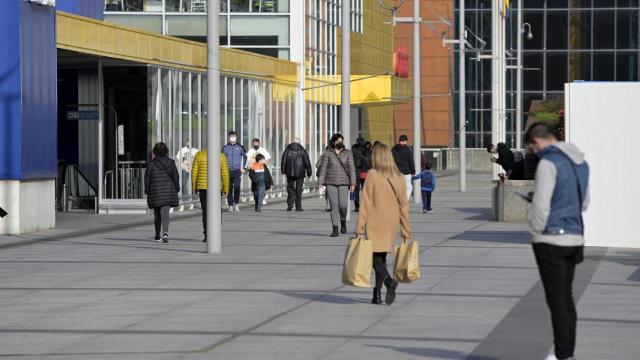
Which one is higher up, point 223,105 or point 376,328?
point 223,105

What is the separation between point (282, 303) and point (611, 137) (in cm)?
844

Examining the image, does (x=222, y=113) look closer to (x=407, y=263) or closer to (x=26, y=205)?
(x=26, y=205)

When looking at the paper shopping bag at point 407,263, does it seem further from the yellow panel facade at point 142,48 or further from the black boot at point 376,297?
the yellow panel facade at point 142,48

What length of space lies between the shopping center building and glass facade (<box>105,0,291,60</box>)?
675mm

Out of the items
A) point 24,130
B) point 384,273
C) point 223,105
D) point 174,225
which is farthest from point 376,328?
point 223,105

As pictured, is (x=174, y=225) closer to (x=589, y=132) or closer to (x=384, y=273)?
(x=589, y=132)

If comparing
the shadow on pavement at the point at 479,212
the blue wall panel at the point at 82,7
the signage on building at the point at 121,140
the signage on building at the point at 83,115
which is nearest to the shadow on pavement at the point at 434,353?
the shadow on pavement at the point at 479,212

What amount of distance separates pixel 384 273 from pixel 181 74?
876 inches

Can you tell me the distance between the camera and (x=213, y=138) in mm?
21094

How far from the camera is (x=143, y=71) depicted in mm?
34031

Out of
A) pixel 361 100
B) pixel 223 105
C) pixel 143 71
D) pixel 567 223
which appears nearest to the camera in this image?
pixel 567 223

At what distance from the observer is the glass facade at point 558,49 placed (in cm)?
9312

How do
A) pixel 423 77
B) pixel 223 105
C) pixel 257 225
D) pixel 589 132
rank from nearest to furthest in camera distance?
pixel 589 132
pixel 257 225
pixel 223 105
pixel 423 77

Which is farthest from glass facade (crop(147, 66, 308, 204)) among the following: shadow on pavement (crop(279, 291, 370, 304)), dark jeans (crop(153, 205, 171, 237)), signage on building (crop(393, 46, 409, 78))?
signage on building (crop(393, 46, 409, 78))
